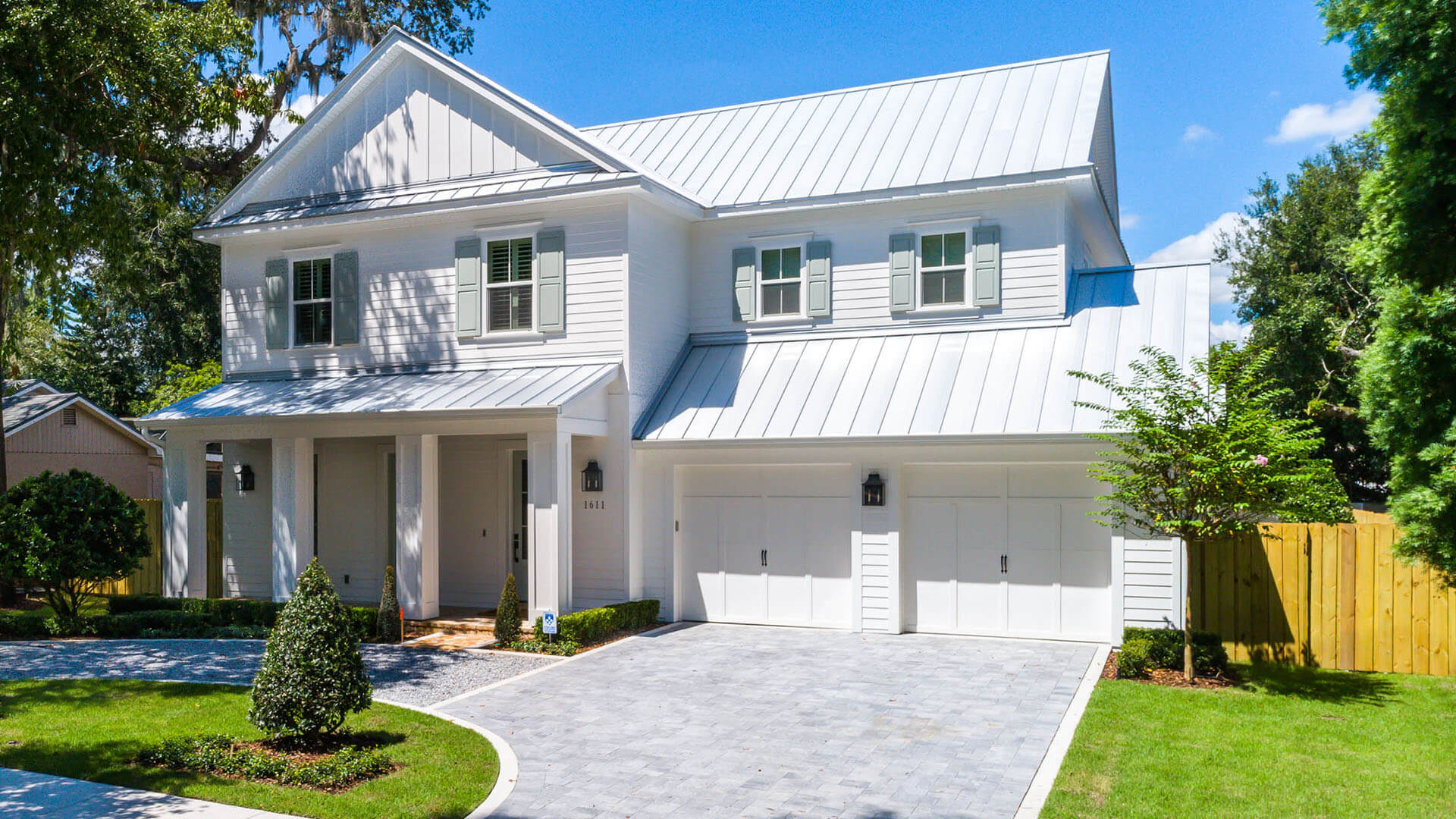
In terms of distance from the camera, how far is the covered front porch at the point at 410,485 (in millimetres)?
15180

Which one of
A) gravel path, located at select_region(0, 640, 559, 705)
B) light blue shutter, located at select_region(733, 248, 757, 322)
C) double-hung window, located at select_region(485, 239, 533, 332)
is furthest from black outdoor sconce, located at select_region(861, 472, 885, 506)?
double-hung window, located at select_region(485, 239, 533, 332)

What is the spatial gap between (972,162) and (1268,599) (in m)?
7.97

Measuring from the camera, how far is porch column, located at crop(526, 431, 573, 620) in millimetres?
14977

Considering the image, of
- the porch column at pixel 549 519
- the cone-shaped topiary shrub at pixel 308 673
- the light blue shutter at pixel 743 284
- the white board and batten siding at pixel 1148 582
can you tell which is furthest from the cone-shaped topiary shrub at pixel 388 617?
the white board and batten siding at pixel 1148 582

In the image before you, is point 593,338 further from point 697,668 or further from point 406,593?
point 697,668

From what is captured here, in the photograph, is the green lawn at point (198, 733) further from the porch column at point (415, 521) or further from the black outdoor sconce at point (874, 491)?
the black outdoor sconce at point (874, 491)

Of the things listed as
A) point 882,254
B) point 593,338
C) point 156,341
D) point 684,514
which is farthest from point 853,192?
point 156,341

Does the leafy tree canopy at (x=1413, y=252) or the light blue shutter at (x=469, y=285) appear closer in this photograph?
the leafy tree canopy at (x=1413, y=252)

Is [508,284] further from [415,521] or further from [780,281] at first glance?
[780,281]

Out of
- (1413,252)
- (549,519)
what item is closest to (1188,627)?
(1413,252)

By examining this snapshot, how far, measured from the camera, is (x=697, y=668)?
1284 centimetres

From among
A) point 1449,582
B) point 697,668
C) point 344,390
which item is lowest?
point 697,668

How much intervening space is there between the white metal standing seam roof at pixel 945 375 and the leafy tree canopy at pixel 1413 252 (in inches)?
153

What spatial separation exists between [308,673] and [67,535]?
9419 mm
